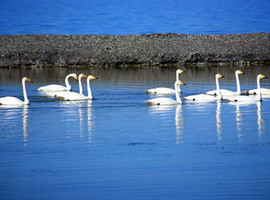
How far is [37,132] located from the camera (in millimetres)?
16688

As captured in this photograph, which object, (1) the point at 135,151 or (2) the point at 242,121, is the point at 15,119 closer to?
(1) the point at 135,151

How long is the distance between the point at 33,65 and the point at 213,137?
38.1 meters

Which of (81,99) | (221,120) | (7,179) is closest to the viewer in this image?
(7,179)

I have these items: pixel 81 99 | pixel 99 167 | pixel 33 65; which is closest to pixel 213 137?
pixel 99 167

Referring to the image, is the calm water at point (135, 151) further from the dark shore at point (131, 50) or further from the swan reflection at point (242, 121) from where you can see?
the dark shore at point (131, 50)

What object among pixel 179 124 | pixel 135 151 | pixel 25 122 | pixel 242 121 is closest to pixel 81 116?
pixel 25 122

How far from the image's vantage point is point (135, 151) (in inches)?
542

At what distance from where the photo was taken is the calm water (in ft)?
35.7

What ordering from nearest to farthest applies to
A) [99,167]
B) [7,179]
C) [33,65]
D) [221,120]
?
[7,179]
[99,167]
[221,120]
[33,65]

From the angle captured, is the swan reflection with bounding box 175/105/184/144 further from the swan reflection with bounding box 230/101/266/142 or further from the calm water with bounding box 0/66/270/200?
the swan reflection with bounding box 230/101/266/142

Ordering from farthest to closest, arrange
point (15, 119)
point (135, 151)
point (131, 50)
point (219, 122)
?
point (131, 50) → point (15, 119) → point (219, 122) → point (135, 151)

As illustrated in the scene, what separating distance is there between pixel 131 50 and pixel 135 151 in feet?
139

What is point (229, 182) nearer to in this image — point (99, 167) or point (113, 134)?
point (99, 167)

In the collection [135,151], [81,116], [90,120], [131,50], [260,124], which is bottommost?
[135,151]
